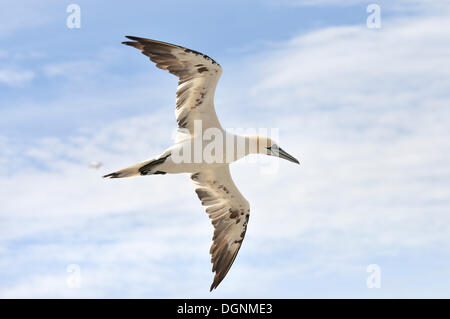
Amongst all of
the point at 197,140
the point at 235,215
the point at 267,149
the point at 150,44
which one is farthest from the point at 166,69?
the point at 235,215

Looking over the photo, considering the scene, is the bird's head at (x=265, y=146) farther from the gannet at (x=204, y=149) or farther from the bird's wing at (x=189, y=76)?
the bird's wing at (x=189, y=76)

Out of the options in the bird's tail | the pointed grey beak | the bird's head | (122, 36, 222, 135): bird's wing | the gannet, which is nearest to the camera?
(122, 36, 222, 135): bird's wing

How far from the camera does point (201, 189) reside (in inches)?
827

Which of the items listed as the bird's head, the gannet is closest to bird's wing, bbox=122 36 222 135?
the gannet

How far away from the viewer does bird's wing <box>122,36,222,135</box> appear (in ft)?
59.7

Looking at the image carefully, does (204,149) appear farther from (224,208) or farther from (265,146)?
(224,208)

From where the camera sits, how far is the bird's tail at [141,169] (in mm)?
18766

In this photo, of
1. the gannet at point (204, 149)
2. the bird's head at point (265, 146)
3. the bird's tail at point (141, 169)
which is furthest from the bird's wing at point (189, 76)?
the bird's tail at point (141, 169)

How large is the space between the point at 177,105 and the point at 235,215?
12.8 ft

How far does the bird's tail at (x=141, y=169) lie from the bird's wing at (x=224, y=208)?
2102mm

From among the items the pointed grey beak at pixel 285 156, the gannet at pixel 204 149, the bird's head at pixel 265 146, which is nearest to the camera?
the gannet at pixel 204 149

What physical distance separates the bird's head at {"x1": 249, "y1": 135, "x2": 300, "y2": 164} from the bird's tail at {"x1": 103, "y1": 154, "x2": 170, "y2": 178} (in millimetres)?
2491

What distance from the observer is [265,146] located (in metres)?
20.1

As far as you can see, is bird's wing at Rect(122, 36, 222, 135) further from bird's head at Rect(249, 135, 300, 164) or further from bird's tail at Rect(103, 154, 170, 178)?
bird's tail at Rect(103, 154, 170, 178)
